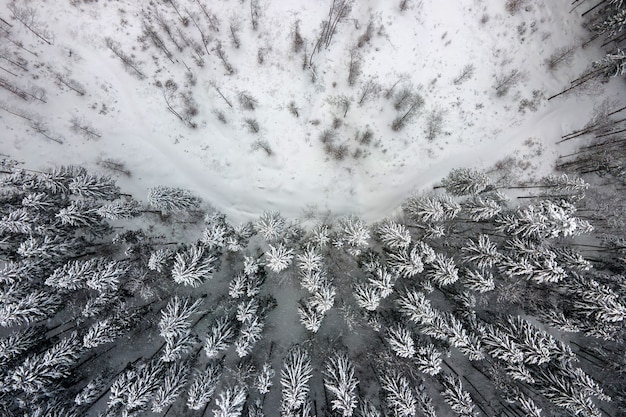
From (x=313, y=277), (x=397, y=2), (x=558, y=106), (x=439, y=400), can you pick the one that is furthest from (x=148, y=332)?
(x=558, y=106)

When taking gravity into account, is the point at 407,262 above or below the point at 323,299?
Answer: above

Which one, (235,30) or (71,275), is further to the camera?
(235,30)

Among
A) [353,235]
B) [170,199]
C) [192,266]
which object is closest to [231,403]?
[192,266]

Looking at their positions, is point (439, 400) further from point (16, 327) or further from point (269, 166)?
point (16, 327)

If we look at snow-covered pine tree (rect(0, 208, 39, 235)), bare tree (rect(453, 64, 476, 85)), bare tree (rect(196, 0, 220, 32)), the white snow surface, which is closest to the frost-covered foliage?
snow-covered pine tree (rect(0, 208, 39, 235))

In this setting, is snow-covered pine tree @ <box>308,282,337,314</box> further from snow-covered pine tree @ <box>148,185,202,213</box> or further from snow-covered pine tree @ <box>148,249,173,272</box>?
snow-covered pine tree @ <box>148,185,202,213</box>

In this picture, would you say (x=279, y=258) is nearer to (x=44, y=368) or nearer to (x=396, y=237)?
(x=396, y=237)
